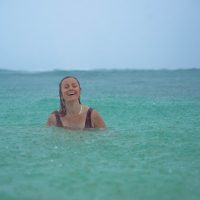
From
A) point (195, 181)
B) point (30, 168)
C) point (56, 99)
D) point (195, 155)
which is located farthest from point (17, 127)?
→ point (56, 99)

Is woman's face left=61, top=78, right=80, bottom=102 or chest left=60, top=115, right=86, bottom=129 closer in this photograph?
woman's face left=61, top=78, right=80, bottom=102

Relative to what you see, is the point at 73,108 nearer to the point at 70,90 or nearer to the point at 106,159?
the point at 70,90

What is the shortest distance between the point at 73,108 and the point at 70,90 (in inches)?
10.3

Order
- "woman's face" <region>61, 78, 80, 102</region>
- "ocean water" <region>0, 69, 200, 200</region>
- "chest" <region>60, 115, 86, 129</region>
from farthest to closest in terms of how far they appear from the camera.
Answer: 1. "chest" <region>60, 115, 86, 129</region>
2. "woman's face" <region>61, 78, 80, 102</region>
3. "ocean water" <region>0, 69, 200, 200</region>

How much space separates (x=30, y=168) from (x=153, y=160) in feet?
4.16

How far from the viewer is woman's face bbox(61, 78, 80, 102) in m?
5.32

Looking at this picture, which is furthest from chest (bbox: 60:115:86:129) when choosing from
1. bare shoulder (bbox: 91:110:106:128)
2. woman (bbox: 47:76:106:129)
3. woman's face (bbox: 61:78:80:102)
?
woman's face (bbox: 61:78:80:102)

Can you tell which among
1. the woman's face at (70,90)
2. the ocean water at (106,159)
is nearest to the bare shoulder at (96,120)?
the ocean water at (106,159)

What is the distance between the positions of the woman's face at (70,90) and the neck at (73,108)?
9 centimetres

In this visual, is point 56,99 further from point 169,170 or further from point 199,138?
point 169,170

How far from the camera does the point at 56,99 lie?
11047mm

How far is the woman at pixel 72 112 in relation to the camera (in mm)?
5352

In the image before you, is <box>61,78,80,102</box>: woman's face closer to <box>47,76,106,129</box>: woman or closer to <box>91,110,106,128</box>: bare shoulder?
<box>47,76,106,129</box>: woman

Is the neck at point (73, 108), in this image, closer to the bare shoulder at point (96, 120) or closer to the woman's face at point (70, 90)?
the woman's face at point (70, 90)
